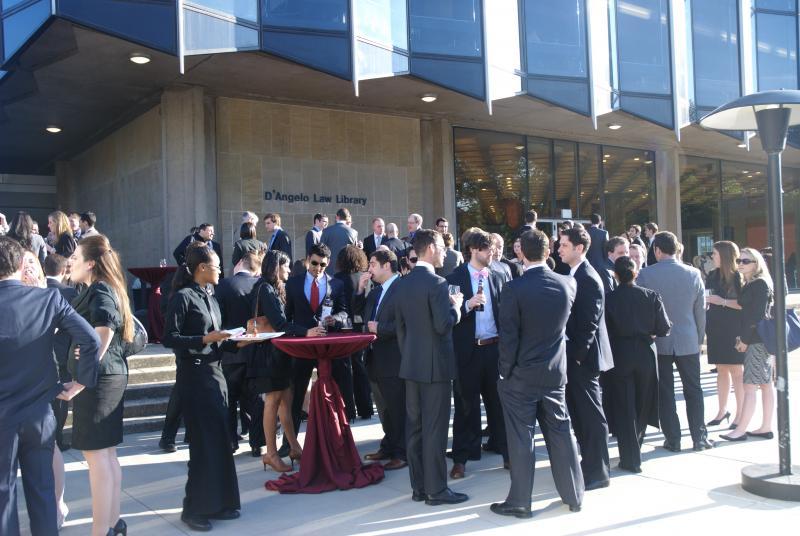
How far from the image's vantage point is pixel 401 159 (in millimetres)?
16641

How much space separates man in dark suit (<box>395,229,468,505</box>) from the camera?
5309 millimetres

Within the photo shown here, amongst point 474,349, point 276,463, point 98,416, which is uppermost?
point 474,349

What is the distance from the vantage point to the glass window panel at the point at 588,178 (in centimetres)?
2014

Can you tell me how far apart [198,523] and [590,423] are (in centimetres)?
302

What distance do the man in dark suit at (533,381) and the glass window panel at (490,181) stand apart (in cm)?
1266

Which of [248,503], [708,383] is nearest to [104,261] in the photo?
[248,503]

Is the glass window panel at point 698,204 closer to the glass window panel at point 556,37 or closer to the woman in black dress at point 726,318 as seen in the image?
the glass window panel at point 556,37

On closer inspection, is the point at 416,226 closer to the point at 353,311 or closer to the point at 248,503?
the point at 353,311

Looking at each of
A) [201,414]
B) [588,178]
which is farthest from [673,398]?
[588,178]

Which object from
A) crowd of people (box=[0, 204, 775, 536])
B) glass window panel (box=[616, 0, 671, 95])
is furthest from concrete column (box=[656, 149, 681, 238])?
crowd of people (box=[0, 204, 775, 536])

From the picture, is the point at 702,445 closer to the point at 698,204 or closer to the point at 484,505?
the point at 484,505

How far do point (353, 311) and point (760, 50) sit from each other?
61.6ft

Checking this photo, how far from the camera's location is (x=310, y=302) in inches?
275

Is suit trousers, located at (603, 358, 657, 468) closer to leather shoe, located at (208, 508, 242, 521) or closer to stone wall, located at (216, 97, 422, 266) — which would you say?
leather shoe, located at (208, 508, 242, 521)
